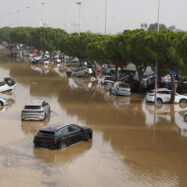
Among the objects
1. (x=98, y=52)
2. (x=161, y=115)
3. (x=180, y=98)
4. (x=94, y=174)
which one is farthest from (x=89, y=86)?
(x=94, y=174)

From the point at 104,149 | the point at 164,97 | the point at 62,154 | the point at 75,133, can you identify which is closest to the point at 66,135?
the point at 75,133

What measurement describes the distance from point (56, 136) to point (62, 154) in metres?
0.91

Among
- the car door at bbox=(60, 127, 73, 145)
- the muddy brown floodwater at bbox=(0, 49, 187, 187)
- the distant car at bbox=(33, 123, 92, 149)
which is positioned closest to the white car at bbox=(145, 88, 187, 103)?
the muddy brown floodwater at bbox=(0, 49, 187, 187)

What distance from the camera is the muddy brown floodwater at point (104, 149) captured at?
13461 mm

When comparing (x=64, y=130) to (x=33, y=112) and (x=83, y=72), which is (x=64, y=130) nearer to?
(x=33, y=112)

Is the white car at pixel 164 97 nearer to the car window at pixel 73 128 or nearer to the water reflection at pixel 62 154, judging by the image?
the car window at pixel 73 128

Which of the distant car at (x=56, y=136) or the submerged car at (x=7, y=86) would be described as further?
the submerged car at (x=7, y=86)

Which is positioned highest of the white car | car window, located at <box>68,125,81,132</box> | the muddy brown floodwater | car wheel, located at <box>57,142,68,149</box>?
car window, located at <box>68,125,81,132</box>

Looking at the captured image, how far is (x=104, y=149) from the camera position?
675 inches

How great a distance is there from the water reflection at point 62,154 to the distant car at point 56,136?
27 cm

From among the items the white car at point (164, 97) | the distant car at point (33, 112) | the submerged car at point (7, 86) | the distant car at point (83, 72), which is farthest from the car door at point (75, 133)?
the distant car at point (83, 72)

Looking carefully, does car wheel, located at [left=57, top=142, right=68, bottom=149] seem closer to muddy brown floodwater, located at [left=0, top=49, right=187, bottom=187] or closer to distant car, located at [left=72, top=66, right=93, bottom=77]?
muddy brown floodwater, located at [left=0, top=49, right=187, bottom=187]

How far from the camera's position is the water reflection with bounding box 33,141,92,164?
15.5m

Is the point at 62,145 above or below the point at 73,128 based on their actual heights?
below
